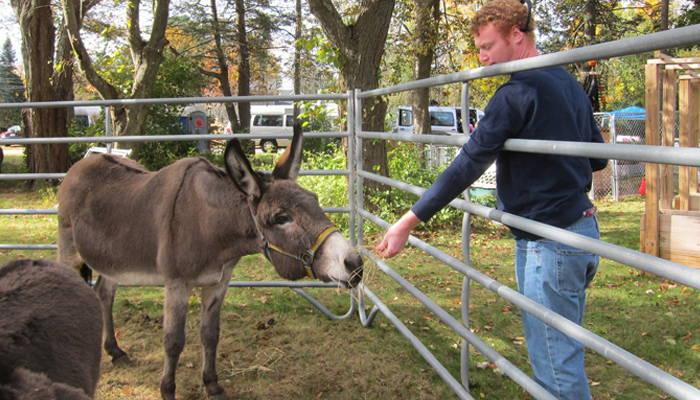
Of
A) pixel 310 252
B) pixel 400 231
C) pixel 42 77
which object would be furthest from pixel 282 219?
pixel 42 77

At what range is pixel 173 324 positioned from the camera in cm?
326

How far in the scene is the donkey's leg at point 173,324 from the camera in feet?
10.7

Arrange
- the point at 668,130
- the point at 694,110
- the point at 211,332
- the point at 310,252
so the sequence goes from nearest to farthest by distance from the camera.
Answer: the point at 310,252 < the point at 211,332 < the point at 668,130 < the point at 694,110

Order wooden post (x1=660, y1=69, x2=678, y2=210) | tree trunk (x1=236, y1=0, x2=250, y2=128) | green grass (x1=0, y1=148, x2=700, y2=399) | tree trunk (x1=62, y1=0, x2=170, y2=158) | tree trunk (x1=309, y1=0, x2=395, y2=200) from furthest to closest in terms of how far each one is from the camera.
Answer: tree trunk (x1=236, y1=0, x2=250, y2=128)
tree trunk (x1=62, y1=0, x2=170, y2=158)
tree trunk (x1=309, y1=0, x2=395, y2=200)
wooden post (x1=660, y1=69, x2=678, y2=210)
green grass (x1=0, y1=148, x2=700, y2=399)

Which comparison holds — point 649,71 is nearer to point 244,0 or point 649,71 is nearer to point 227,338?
point 227,338

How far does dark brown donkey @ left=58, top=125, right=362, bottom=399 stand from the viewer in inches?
109

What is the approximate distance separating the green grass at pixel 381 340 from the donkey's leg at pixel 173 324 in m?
0.37

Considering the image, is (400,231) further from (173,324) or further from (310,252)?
(173,324)

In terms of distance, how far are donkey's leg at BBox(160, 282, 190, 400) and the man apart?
190cm

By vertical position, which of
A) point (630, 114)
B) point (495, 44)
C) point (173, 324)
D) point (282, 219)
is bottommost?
point (173, 324)

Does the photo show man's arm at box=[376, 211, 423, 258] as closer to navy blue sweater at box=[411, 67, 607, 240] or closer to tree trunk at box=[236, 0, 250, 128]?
navy blue sweater at box=[411, 67, 607, 240]

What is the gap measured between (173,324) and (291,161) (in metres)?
1.36

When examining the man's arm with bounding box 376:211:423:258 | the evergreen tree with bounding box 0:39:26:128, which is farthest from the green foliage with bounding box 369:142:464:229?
the evergreen tree with bounding box 0:39:26:128

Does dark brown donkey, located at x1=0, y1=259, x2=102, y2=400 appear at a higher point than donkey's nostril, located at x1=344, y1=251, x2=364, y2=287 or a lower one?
lower
